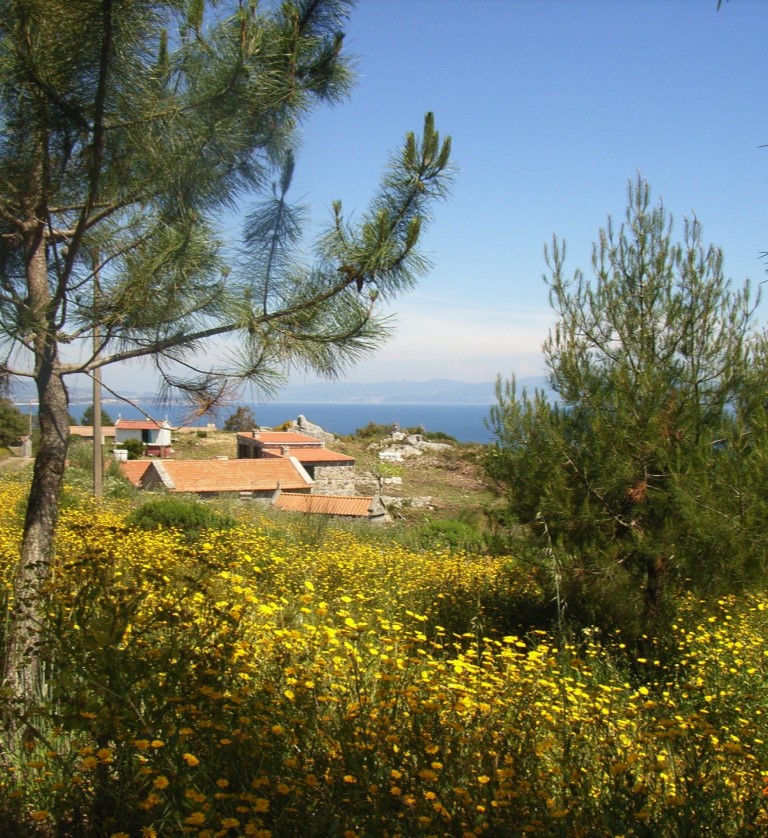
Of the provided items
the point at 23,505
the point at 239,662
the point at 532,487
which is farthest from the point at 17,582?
the point at 23,505

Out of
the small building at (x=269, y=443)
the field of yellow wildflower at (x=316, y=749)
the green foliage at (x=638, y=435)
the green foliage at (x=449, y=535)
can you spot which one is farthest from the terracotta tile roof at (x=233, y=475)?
the field of yellow wildflower at (x=316, y=749)

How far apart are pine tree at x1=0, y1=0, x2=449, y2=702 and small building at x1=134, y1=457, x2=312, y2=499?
19614 mm

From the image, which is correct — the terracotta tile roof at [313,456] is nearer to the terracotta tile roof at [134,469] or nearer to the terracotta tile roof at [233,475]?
the terracotta tile roof at [233,475]

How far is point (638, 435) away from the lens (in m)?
5.99

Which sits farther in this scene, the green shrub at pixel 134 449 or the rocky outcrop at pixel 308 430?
the rocky outcrop at pixel 308 430

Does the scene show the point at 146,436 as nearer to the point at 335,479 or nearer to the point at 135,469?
the point at 135,469

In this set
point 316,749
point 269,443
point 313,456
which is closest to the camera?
point 316,749

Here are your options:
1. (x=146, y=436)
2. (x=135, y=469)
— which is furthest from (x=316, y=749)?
(x=146, y=436)

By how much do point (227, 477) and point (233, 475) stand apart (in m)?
0.26

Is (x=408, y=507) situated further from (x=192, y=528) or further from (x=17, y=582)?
(x=17, y=582)

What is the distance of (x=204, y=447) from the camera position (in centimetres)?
4181

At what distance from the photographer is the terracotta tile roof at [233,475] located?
24.6 meters

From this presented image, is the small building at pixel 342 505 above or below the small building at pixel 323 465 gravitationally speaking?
below

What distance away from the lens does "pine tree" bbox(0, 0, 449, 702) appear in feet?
12.2
